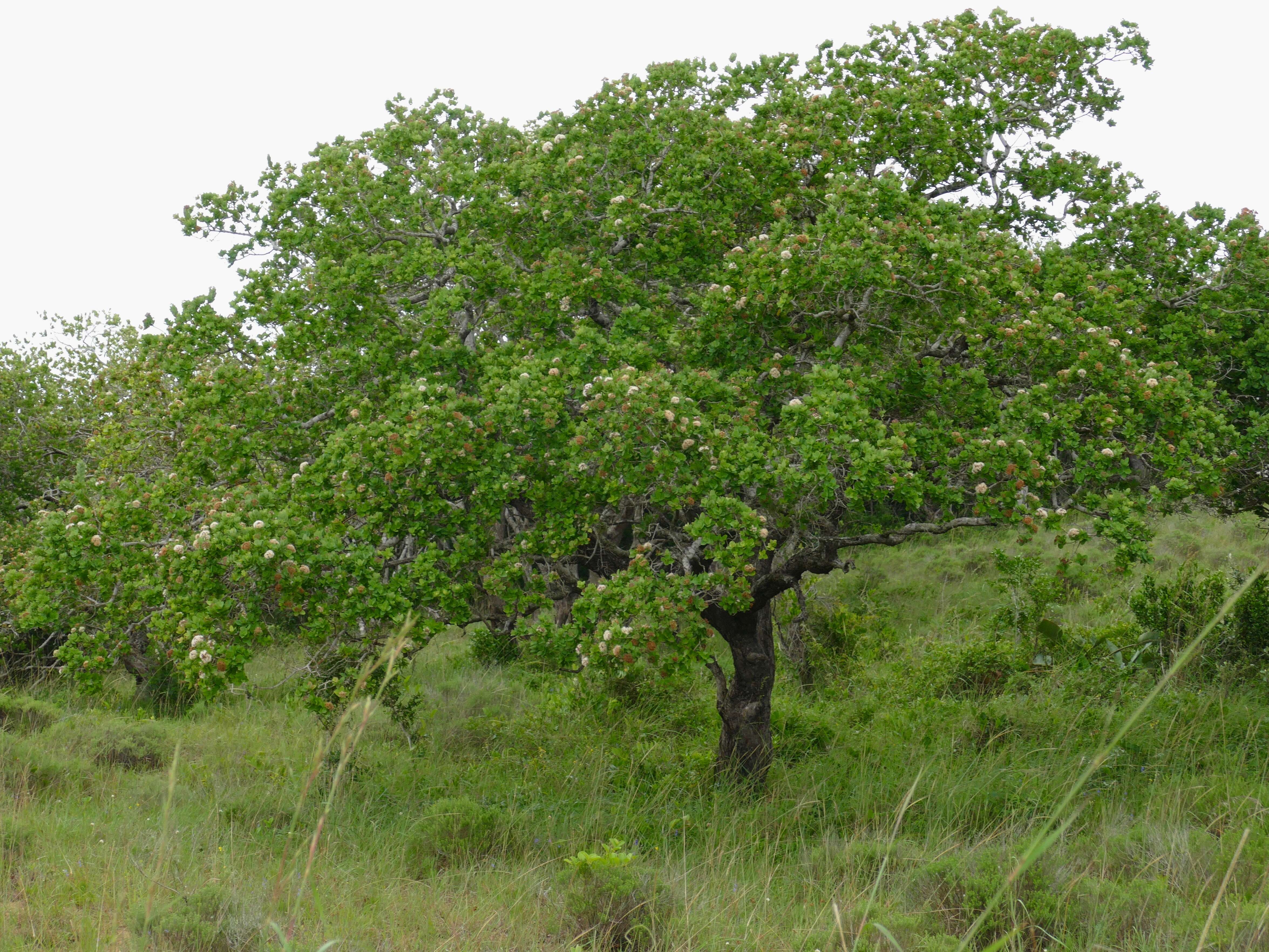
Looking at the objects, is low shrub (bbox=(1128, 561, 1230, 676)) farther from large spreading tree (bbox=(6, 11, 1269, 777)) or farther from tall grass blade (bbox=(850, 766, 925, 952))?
tall grass blade (bbox=(850, 766, 925, 952))

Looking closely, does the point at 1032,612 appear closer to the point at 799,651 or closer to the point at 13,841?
the point at 799,651

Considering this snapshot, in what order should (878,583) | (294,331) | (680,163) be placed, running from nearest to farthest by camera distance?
1. (294,331)
2. (680,163)
3. (878,583)

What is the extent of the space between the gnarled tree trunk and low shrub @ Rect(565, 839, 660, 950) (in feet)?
13.4

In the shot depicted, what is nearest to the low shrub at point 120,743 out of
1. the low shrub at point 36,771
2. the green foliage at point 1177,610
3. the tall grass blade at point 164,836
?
the low shrub at point 36,771

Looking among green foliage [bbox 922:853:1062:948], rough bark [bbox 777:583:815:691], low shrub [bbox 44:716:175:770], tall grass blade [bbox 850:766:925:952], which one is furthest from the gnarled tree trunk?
low shrub [bbox 44:716:175:770]

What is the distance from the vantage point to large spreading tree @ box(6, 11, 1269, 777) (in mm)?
7473

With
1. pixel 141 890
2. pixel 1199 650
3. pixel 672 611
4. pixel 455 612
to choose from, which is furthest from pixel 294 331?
pixel 1199 650

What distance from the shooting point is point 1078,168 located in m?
10.4

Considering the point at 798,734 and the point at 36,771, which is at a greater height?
the point at 36,771

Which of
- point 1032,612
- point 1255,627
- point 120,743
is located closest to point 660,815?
point 120,743

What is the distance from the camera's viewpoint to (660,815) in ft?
28.4

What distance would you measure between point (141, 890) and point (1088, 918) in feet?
16.1

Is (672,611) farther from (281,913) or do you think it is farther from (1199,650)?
(1199,650)

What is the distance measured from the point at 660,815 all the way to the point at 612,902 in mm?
3172
